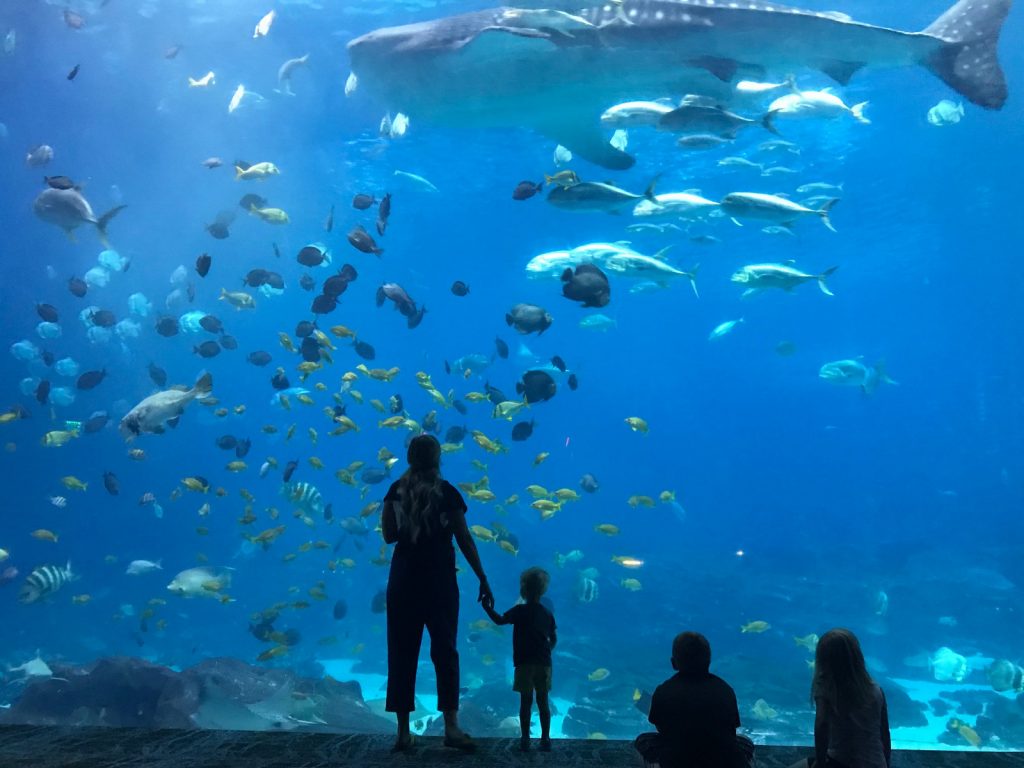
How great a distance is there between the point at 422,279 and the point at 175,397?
111 ft

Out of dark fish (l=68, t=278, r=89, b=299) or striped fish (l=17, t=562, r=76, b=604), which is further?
dark fish (l=68, t=278, r=89, b=299)

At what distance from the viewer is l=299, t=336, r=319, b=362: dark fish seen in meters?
10.8

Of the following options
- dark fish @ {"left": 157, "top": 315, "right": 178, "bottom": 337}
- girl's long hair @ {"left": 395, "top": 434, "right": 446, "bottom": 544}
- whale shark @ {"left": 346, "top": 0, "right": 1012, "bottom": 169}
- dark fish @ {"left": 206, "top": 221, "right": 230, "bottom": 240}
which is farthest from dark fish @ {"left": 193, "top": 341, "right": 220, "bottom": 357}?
girl's long hair @ {"left": 395, "top": 434, "right": 446, "bottom": 544}

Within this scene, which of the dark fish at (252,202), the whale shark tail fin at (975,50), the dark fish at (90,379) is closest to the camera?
the whale shark tail fin at (975,50)

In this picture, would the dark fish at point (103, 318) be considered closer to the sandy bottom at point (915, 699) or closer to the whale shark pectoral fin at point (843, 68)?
the sandy bottom at point (915, 699)

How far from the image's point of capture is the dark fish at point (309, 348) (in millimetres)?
10766

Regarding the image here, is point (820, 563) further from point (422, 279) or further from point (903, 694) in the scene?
point (422, 279)

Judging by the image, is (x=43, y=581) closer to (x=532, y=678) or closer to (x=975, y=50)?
(x=532, y=678)

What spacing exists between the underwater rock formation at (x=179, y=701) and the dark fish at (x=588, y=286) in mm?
6482

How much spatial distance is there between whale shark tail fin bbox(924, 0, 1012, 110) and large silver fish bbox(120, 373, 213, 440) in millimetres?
8466

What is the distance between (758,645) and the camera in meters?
17.0

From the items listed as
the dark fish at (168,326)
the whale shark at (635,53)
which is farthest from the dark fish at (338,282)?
the dark fish at (168,326)

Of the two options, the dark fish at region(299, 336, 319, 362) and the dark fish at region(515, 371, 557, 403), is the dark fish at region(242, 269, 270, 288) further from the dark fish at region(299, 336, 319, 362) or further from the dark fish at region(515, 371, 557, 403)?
the dark fish at region(515, 371, 557, 403)

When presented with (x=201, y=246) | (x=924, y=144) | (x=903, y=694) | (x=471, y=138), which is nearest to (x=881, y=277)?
(x=924, y=144)
